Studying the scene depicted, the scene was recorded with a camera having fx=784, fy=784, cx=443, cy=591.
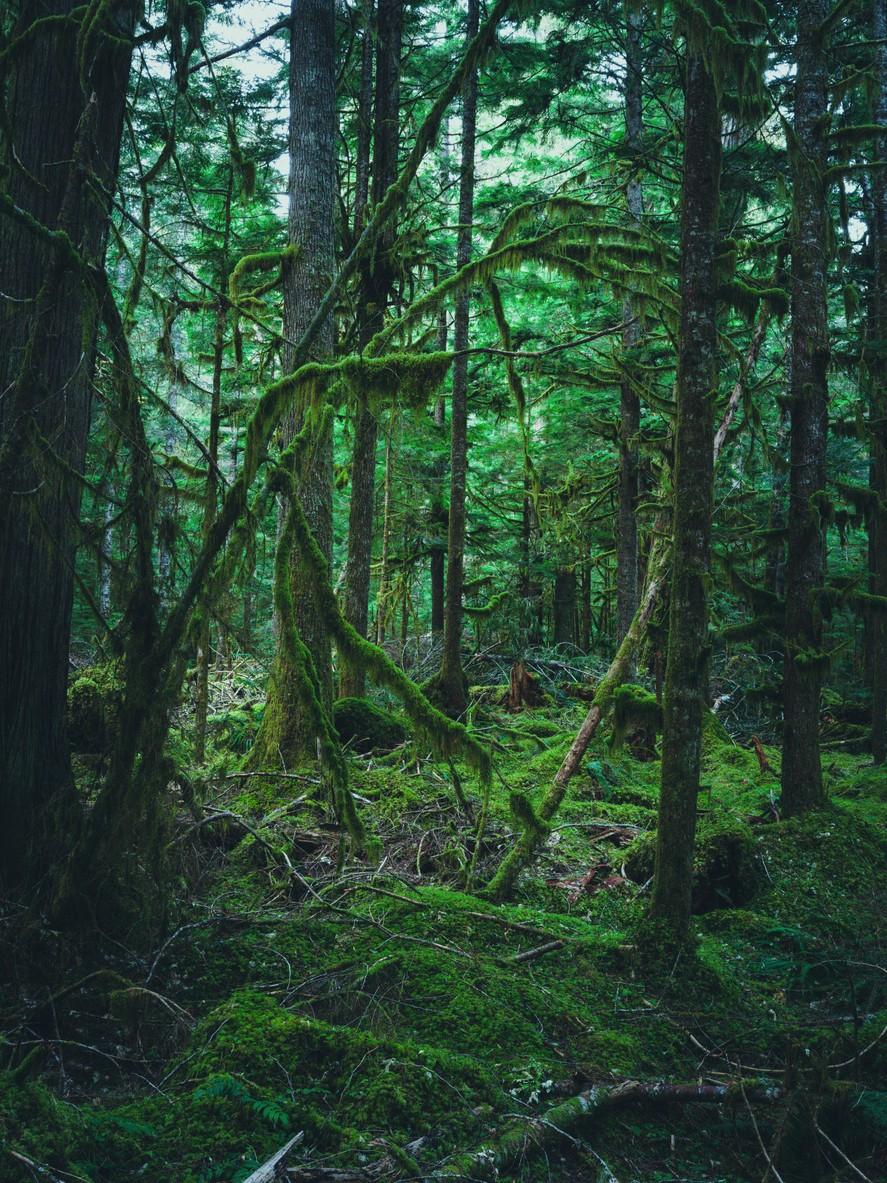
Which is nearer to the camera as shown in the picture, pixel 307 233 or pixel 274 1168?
pixel 274 1168

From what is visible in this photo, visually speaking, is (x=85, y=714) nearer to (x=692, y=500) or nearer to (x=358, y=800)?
(x=358, y=800)

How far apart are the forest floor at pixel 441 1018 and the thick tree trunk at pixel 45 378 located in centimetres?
85

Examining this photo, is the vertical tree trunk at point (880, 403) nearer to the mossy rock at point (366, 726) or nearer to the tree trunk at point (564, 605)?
the mossy rock at point (366, 726)

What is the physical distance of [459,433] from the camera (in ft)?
42.6

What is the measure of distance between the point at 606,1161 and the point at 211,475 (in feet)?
13.9

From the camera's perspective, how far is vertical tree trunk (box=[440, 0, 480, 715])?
12.4 meters

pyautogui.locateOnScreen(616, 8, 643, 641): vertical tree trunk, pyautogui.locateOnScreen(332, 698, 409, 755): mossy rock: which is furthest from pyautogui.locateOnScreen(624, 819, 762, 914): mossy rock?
pyautogui.locateOnScreen(616, 8, 643, 641): vertical tree trunk

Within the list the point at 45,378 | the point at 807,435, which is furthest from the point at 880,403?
the point at 45,378

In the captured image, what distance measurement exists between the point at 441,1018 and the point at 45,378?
436 centimetres

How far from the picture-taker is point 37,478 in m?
4.51

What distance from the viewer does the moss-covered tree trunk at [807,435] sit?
8.28 metres

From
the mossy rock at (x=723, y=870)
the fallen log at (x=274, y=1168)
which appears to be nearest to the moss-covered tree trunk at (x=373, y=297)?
the mossy rock at (x=723, y=870)

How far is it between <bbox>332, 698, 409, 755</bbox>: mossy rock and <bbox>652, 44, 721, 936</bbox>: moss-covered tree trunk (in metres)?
5.20

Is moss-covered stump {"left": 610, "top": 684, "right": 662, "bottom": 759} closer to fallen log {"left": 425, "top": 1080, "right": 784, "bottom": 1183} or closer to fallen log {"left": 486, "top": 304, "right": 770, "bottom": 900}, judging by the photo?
fallen log {"left": 486, "top": 304, "right": 770, "bottom": 900}
